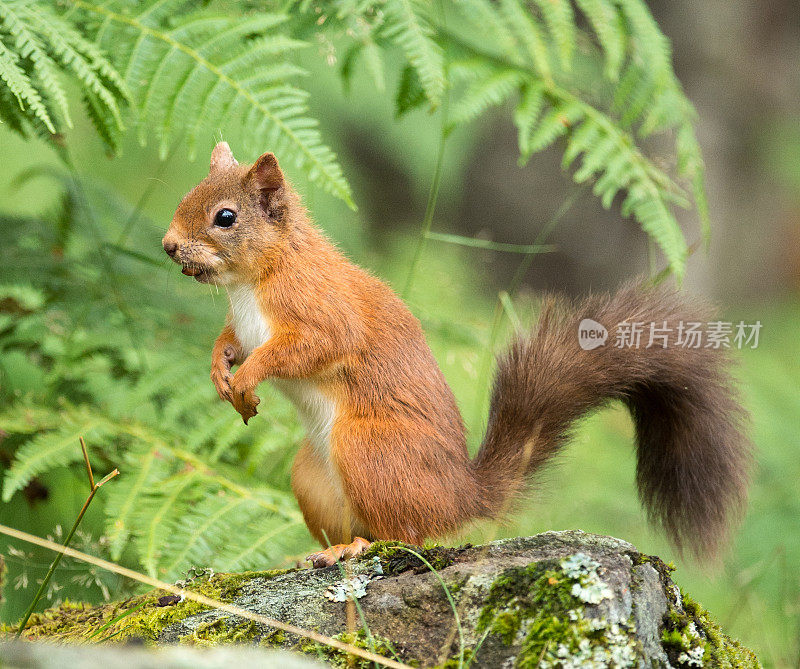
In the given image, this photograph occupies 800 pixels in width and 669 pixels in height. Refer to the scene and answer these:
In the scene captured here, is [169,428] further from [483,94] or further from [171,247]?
[483,94]

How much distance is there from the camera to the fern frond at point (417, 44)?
2658 millimetres

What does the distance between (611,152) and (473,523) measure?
1.71m

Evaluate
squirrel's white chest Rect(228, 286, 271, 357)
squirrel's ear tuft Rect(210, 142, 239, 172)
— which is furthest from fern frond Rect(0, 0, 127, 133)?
squirrel's white chest Rect(228, 286, 271, 357)

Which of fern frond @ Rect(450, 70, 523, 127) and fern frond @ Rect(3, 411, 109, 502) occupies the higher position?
fern frond @ Rect(450, 70, 523, 127)

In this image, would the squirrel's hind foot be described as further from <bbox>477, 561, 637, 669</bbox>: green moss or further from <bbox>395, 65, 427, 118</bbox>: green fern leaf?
<bbox>395, 65, 427, 118</bbox>: green fern leaf

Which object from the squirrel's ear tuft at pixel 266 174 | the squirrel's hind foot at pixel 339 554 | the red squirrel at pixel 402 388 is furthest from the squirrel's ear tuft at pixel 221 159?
the squirrel's hind foot at pixel 339 554

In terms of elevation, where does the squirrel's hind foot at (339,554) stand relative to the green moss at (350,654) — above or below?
below

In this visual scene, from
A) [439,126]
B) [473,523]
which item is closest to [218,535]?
[473,523]

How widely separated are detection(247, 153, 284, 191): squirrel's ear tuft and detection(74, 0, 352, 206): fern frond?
34 cm

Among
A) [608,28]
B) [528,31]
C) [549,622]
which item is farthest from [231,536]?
[608,28]

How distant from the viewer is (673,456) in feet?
7.17

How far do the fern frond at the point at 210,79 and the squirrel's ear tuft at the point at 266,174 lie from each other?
0.34 metres

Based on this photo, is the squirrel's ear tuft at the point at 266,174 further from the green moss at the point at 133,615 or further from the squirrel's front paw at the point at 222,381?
the green moss at the point at 133,615

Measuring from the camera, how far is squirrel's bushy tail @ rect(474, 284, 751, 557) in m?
2.14
